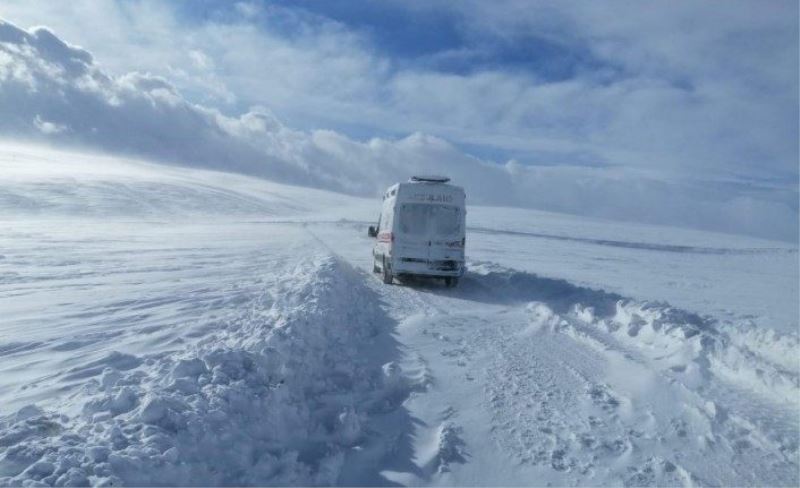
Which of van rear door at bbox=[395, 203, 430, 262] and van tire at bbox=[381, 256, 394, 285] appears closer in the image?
van rear door at bbox=[395, 203, 430, 262]

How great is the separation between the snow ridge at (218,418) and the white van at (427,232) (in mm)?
6741

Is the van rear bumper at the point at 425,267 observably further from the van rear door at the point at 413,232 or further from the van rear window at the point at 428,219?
the van rear window at the point at 428,219

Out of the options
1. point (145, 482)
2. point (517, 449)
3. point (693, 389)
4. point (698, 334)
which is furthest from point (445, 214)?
point (145, 482)

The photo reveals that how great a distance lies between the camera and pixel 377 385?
20.6 feet

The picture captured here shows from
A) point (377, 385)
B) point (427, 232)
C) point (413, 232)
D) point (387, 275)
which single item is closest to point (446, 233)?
point (427, 232)

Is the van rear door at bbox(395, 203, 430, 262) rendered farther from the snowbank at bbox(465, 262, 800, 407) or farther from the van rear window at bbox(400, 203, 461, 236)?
the snowbank at bbox(465, 262, 800, 407)

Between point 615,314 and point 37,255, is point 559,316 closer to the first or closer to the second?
point 615,314

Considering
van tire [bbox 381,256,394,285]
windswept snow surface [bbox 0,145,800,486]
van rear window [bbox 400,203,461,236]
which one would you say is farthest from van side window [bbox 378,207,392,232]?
windswept snow surface [bbox 0,145,800,486]

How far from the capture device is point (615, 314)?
10797mm

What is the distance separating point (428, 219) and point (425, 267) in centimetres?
126

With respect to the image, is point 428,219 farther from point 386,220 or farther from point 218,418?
point 218,418

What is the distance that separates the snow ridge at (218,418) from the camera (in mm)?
3838

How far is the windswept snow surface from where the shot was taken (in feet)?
14.3

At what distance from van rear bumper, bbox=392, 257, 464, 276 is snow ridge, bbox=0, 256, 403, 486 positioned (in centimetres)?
662
